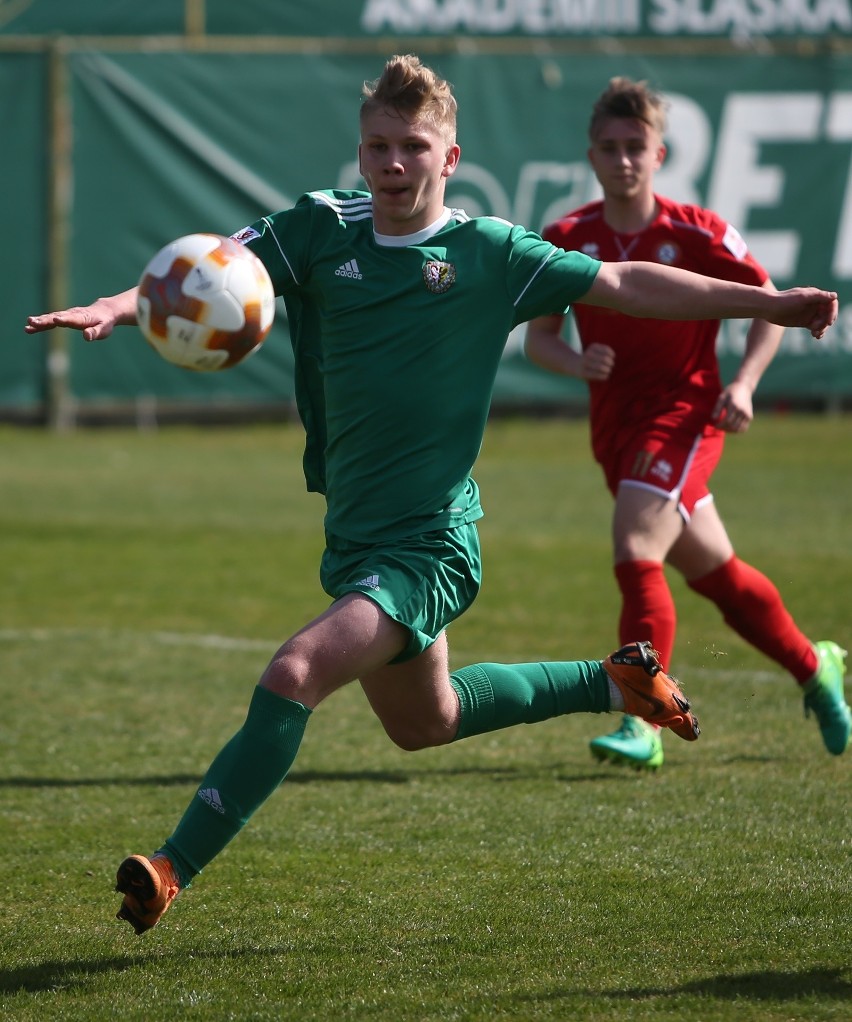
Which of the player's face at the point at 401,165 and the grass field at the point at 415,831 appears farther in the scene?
the player's face at the point at 401,165

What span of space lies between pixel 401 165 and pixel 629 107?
77.8 inches

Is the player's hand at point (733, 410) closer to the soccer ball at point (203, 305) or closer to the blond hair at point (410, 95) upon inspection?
the blond hair at point (410, 95)

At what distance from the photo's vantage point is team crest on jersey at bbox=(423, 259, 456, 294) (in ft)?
13.3

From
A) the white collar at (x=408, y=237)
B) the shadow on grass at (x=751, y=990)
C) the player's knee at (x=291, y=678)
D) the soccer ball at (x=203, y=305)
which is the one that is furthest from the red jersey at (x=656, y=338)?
the shadow on grass at (x=751, y=990)

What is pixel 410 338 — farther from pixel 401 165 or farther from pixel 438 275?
pixel 401 165

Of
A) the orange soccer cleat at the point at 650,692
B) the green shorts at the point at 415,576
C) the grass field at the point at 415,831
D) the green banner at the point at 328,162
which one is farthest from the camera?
the green banner at the point at 328,162

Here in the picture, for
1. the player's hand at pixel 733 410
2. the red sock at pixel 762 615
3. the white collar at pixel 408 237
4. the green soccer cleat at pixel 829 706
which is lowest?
the green soccer cleat at pixel 829 706

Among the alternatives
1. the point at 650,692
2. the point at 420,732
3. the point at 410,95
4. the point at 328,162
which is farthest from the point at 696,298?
the point at 328,162

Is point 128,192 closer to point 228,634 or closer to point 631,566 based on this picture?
point 228,634

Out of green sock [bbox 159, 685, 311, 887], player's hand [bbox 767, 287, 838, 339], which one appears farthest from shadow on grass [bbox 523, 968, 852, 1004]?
player's hand [bbox 767, 287, 838, 339]

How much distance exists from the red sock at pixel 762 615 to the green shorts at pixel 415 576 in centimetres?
195

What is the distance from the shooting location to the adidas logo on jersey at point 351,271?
4.12 m

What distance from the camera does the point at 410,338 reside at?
13.4ft

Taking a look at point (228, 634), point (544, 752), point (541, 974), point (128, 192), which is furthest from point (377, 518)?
point (128, 192)
